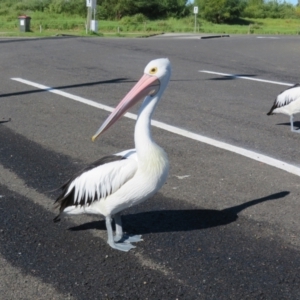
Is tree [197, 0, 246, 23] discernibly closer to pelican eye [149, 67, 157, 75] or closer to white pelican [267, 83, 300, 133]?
white pelican [267, 83, 300, 133]

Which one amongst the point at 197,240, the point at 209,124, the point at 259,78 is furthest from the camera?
the point at 259,78

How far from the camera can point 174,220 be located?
503 centimetres

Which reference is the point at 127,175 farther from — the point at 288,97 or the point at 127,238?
the point at 288,97

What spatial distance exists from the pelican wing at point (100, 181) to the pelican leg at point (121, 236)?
0.35 metres

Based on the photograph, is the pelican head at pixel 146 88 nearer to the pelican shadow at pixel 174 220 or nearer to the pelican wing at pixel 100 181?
the pelican wing at pixel 100 181

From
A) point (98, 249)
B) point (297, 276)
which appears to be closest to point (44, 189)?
point (98, 249)

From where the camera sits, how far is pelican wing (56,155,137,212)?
434cm

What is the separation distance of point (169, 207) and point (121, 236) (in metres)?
0.86

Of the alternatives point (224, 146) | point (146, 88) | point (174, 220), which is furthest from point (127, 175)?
point (224, 146)

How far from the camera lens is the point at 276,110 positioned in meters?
9.18

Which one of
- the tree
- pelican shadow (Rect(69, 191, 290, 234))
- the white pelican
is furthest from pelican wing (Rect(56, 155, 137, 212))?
the tree

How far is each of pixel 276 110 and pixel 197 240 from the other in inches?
194

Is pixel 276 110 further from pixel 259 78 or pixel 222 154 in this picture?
pixel 259 78

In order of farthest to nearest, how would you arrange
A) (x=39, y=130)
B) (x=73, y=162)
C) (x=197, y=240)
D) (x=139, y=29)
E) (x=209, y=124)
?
(x=139, y=29) → (x=209, y=124) → (x=39, y=130) → (x=73, y=162) → (x=197, y=240)
